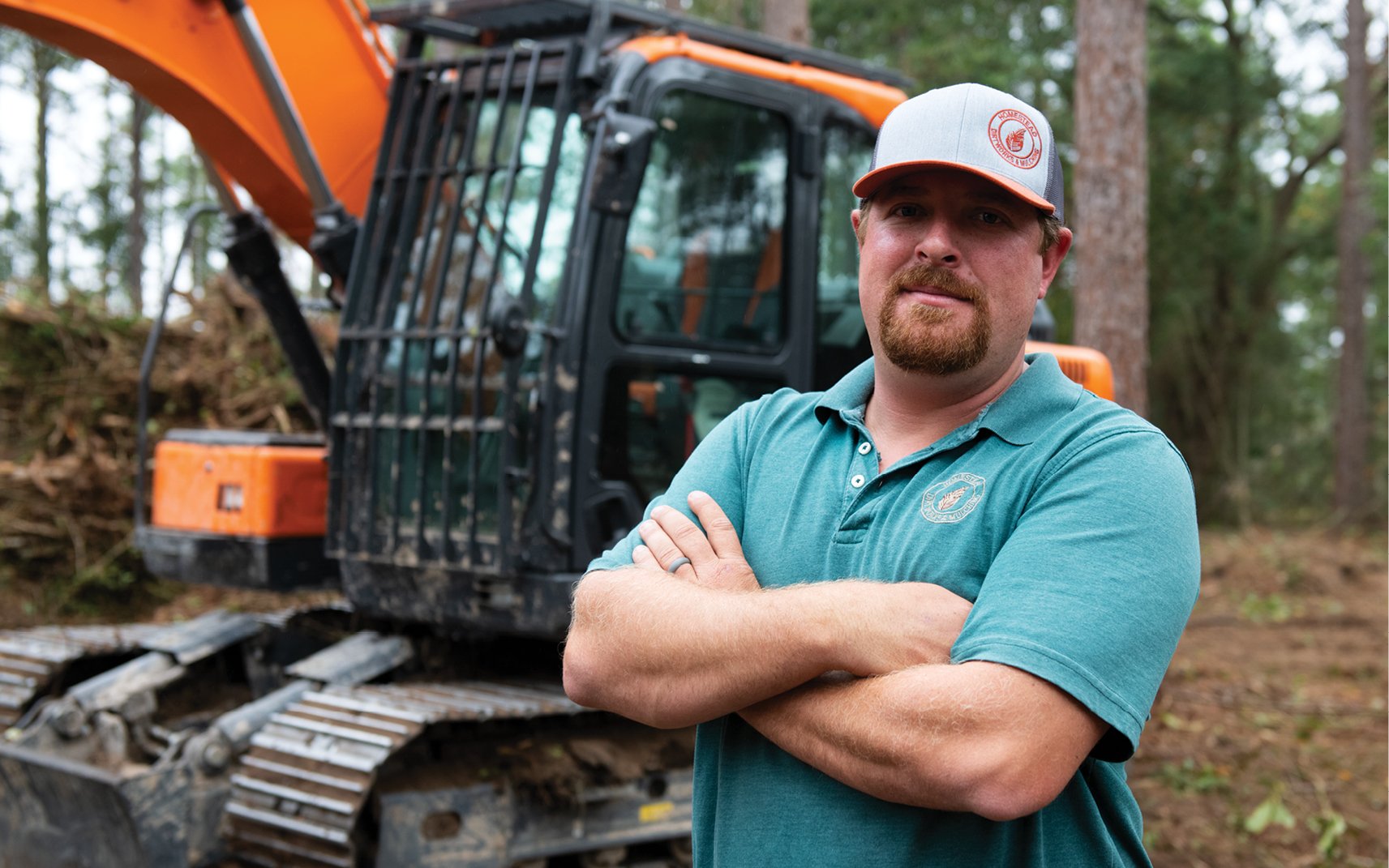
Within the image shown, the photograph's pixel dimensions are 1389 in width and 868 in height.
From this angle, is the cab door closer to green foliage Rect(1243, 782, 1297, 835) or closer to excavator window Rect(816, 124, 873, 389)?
excavator window Rect(816, 124, 873, 389)

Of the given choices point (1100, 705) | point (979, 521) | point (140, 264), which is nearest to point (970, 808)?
point (1100, 705)

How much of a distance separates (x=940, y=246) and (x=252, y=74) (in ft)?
12.8

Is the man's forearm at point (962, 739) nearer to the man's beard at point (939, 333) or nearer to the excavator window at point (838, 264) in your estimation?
the man's beard at point (939, 333)

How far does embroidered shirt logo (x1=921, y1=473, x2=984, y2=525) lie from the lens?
193 cm

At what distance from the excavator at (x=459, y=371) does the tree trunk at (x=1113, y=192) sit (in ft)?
8.15

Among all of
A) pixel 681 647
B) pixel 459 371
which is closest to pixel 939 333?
pixel 681 647

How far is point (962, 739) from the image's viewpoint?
171 cm

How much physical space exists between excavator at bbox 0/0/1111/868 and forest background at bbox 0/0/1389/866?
2838 mm

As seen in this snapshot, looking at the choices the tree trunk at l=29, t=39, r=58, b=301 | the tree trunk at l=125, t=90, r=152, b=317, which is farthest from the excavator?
the tree trunk at l=125, t=90, r=152, b=317

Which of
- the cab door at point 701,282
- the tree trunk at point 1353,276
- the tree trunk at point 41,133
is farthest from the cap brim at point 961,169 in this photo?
the tree trunk at point 41,133

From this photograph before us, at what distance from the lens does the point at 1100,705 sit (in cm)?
169

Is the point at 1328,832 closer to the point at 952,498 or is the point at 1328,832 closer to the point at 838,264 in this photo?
the point at 838,264

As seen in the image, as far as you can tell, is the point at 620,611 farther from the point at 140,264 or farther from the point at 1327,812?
the point at 140,264

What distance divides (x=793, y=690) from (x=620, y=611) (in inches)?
13.4
